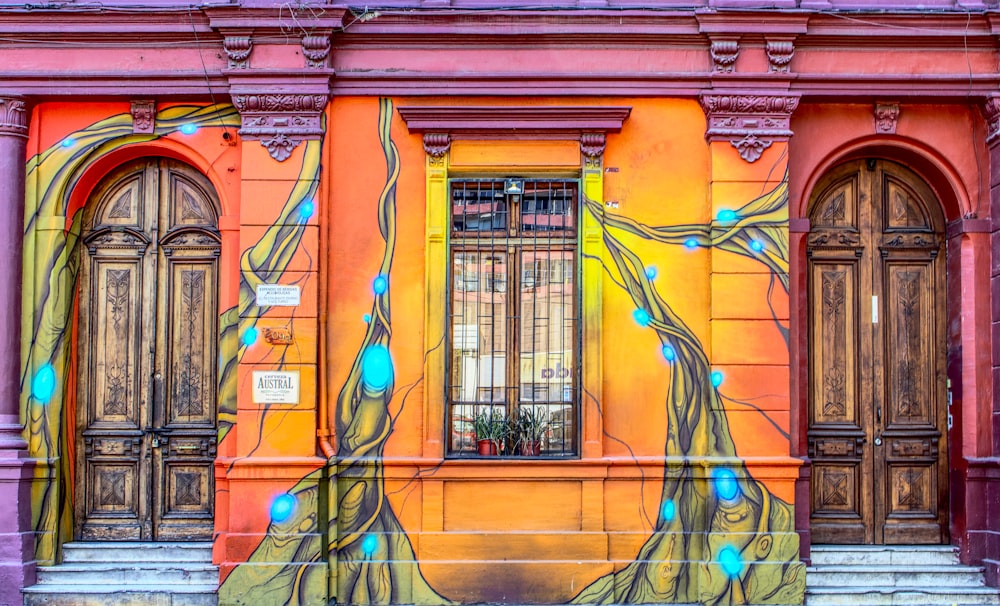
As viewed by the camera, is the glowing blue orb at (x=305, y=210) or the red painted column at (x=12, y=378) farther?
the glowing blue orb at (x=305, y=210)

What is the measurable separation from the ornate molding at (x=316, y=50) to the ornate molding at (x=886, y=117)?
5042 mm

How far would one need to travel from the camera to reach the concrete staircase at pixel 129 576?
799cm

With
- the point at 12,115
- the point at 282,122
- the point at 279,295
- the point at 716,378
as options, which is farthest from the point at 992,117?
the point at 12,115

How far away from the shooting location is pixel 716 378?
809cm

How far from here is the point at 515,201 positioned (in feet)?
27.7

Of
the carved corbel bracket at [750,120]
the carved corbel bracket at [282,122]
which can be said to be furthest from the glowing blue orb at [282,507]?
the carved corbel bracket at [750,120]

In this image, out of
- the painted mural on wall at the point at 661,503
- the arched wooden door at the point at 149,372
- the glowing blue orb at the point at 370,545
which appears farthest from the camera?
the arched wooden door at the point at 149,372

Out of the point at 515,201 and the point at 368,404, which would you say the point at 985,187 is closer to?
the point at 515,201

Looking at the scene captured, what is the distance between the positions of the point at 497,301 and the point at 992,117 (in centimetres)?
482

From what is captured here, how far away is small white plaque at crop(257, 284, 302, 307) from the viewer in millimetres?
8102

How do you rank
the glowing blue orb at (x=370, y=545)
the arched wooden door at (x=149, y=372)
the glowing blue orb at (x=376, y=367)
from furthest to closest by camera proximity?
the arched wooden door at (x=149, y=372) < the glowing blue orb at (x=376, y=367) < the glowing blue orb at (x=370, y=545)

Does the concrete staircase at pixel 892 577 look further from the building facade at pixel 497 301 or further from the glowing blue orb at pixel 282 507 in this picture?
the glowing blue orb at pixel 282 507

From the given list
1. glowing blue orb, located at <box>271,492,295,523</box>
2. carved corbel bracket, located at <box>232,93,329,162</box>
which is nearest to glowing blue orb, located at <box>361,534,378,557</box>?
glowing blue orb, located at <box>271,492,295,523</box>

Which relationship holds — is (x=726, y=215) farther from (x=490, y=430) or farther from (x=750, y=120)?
(x=490, y=430)
